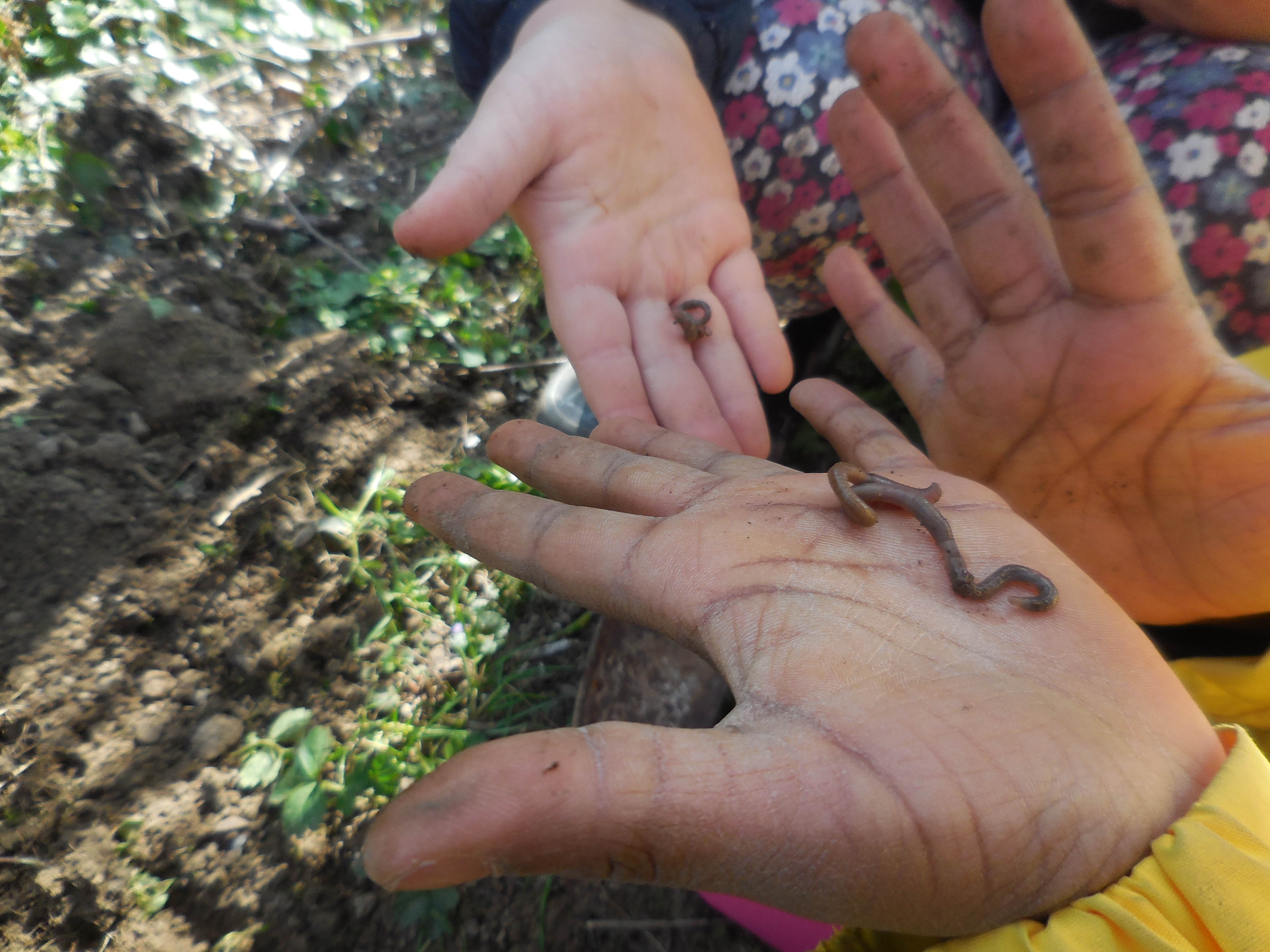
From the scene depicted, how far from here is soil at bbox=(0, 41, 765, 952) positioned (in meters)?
2.75

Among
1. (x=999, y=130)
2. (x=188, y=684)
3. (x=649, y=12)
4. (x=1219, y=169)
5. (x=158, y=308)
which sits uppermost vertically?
(x=649, y=12)

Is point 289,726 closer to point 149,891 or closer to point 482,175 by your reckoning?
point 149,891

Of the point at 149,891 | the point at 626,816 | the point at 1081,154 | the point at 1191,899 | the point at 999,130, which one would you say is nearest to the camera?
the point at 626,816

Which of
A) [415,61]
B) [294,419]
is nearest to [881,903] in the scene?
[294,419]

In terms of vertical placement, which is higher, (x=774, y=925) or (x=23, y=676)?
(x=23, y=676)

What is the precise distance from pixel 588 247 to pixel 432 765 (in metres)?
2.67

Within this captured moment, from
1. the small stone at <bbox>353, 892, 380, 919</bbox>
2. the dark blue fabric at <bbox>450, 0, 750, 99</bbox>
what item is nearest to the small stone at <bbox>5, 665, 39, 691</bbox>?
the small stone at <bbox>353, 892, 380, 919</bbox>

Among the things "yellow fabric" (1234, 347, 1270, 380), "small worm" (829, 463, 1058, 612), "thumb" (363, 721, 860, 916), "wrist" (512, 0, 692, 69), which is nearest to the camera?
"thumb" (363, 721, 860, 916)

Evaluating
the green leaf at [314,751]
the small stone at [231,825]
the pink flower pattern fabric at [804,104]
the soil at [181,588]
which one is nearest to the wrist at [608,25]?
the pink flower pattern fabric at [804,104]

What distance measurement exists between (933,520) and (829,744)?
3.86ft

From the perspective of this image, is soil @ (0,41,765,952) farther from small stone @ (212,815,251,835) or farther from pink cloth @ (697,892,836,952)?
pink cloth @ (697,892,836,952)

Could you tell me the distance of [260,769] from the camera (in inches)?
121

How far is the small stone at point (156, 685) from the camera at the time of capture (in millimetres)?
2996

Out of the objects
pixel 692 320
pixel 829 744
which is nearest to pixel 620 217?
pixel 692 320
